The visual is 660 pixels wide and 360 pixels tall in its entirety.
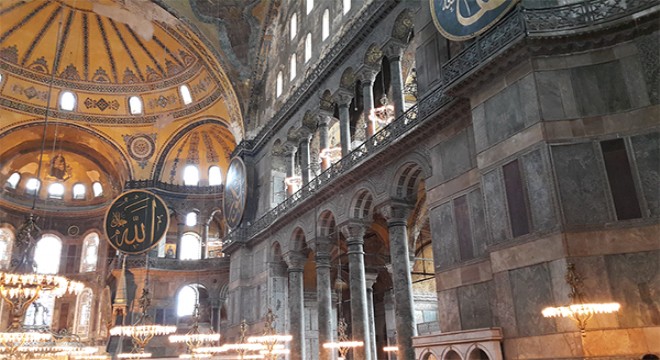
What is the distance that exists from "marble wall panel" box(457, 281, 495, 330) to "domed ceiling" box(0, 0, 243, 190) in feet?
42.2

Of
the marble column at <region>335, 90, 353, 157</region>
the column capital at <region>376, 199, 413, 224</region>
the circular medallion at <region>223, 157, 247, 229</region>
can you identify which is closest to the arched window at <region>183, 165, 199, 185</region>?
the circular medallion at <region>223, 157, 247, 229</region>

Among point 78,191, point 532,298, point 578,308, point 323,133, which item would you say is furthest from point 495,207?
point 78,191

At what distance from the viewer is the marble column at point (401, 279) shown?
9.74m

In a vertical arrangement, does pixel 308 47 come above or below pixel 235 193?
above

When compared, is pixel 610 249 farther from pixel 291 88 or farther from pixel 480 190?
pixel 291 88

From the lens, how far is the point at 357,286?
38.2 feet

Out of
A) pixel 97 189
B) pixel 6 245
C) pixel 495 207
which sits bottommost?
pixel 495 207

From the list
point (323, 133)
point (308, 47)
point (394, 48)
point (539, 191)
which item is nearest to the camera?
point (539, 191)

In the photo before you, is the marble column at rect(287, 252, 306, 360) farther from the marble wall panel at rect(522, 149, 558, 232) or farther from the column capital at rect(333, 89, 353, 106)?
the marble wall panel at rect(522, 149, 558, 232)

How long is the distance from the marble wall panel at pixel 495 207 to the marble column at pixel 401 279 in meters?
2.87

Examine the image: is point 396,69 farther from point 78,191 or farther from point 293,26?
point 78,191

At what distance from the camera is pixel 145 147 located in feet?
73.8

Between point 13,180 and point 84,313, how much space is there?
666 cm

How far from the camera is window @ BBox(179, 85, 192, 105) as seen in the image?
21719mm
